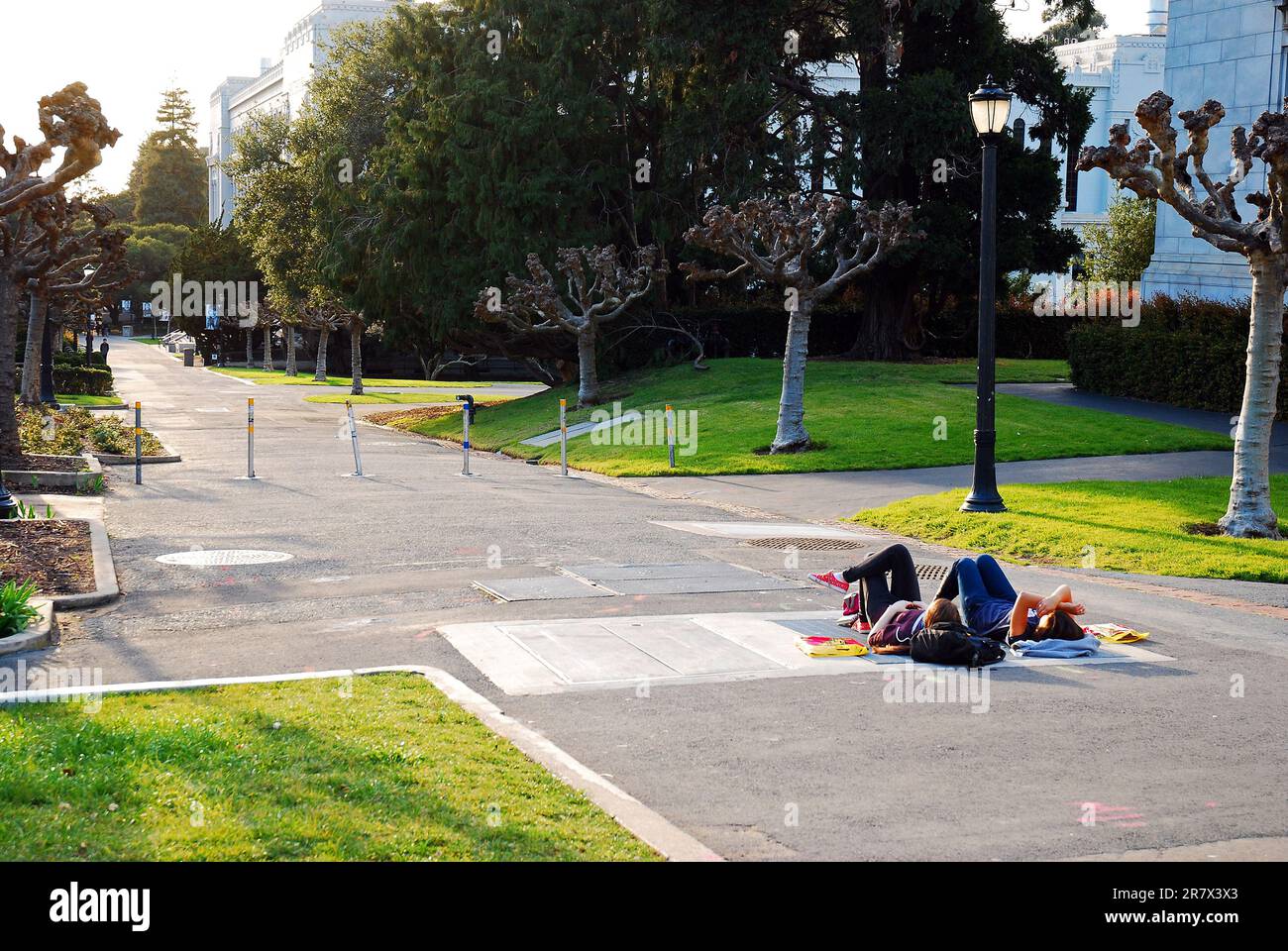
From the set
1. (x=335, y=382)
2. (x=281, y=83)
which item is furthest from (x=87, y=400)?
(x=281, y=83)

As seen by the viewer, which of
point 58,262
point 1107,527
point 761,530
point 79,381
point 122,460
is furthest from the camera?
point 79,381

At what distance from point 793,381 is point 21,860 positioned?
22.4 m

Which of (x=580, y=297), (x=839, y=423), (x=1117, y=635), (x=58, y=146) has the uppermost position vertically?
(x=58, y=146)

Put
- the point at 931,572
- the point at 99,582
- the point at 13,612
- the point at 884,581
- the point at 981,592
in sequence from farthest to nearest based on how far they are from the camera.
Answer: the point at 931,572
the point at 99,582
the point at 884,581
the point at 981,592
the point at 13,612

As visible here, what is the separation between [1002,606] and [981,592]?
201 millimetres

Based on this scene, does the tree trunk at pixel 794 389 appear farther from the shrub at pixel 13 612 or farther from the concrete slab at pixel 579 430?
the shrub at pixel 13 612

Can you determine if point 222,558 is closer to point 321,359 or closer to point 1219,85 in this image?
point 1219,85

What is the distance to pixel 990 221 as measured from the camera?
18797 mm

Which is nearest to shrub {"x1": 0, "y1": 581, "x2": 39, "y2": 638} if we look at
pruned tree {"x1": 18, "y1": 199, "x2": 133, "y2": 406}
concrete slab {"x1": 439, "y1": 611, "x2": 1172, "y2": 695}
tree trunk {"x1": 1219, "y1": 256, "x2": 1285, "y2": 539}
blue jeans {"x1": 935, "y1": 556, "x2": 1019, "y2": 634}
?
concrete slab {"x1": 439, "y1": 611, "x2": 1172, "y2": 695}

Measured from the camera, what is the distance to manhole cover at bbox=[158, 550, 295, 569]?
14.6 m

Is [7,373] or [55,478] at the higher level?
[7,373]

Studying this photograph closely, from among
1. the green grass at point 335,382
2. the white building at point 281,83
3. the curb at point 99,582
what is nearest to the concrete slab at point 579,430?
the curb at point 99,582

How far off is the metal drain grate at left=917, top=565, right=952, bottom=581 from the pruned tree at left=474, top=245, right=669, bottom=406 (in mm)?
23142

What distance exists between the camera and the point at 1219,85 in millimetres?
36344
